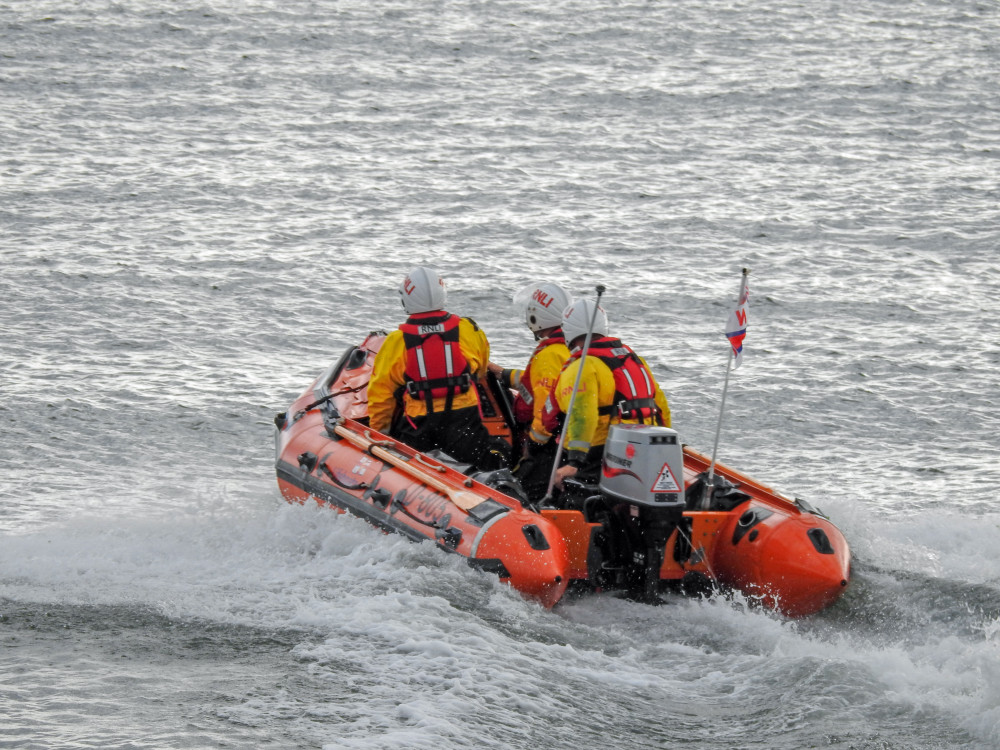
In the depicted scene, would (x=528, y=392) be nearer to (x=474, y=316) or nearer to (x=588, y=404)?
(x=588, y=404)

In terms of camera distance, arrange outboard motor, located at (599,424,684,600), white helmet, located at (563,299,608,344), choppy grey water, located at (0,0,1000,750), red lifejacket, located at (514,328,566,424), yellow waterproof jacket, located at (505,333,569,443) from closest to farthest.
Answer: choppy grey water, located at (0,0,1000,750) → outboard motor, located at (599,424,684,600) → white helmet, located at (563,299,608,344) → yellow waterproof jacket, located at (505,333,569,443) → red lifejacket, located at (514,328,566,424)

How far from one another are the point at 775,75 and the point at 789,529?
17.0 m

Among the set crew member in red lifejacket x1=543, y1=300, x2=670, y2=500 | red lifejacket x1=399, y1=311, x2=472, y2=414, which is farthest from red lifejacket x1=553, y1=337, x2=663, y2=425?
red lifejacket x1=399, y1=311, x2=472, y2=414

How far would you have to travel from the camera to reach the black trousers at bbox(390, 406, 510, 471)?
6.99 meters

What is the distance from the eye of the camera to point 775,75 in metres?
21.9

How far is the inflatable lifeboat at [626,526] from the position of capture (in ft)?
19.3

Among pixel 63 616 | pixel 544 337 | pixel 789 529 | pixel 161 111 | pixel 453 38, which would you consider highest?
pixel 453 38

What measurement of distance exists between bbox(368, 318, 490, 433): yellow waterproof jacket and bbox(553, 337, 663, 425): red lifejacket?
84cm

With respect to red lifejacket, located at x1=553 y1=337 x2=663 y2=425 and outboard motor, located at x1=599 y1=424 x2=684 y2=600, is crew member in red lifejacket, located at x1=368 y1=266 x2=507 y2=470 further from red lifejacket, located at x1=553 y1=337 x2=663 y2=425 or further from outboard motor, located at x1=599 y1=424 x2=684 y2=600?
outboard motor, located at x1=599 y1=424 x2=684 y2=600

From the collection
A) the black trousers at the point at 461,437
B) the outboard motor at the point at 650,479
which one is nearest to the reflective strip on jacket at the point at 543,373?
the black trousers at the point at 461,437

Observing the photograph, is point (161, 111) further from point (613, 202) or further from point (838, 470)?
point (838, 470)

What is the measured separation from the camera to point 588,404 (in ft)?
20.5

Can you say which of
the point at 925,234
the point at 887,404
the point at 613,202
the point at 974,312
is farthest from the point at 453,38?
the point at 887,404

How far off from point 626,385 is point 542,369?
0.65 meters
